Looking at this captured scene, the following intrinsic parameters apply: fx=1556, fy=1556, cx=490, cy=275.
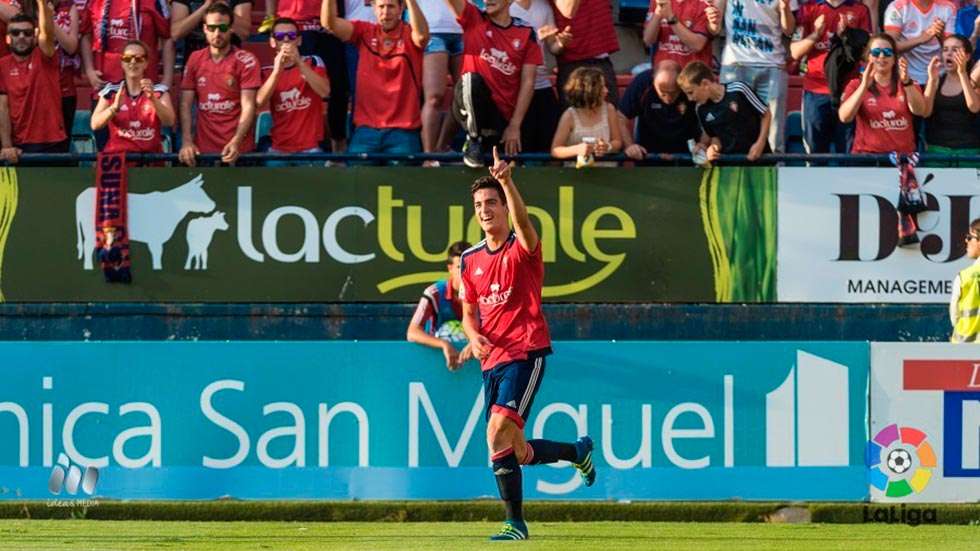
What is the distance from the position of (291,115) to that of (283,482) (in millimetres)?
2994

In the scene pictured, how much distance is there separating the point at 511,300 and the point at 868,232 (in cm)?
398

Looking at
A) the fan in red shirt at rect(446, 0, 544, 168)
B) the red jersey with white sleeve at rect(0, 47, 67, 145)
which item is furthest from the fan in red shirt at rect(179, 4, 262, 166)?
the fan in red shirt at rect(446, 0, 544, 168)

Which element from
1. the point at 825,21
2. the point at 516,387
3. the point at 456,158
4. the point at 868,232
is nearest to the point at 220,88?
the point at 456,158

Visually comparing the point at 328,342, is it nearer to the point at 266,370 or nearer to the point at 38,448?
the point at 266,370

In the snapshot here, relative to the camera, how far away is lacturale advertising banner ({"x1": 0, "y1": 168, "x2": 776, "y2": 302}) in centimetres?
1176

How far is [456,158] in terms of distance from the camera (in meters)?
11.7

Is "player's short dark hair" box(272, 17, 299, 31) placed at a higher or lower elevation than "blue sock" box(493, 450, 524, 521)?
higher

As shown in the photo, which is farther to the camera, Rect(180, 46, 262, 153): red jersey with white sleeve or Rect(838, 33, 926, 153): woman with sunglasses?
Rect(180, 46, 262, 153): red jersey with white sleeve

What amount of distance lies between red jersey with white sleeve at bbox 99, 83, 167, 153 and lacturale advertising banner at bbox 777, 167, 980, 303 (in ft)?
15.7

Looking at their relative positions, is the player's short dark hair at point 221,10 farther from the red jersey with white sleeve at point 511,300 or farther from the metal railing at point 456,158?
the red jersey with white sleeve at point 511,300

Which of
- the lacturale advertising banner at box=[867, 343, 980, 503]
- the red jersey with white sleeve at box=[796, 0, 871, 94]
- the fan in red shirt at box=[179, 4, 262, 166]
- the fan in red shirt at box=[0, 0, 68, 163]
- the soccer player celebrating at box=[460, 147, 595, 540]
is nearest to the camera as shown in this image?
the soccer player celebrating at box=[460, 147, 595, 540]

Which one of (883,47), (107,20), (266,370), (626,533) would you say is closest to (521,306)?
(626,533)

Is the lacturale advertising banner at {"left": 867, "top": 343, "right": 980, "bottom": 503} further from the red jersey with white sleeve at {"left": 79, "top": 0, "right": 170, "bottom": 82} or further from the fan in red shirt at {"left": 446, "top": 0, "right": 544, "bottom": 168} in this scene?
the red jersey with white sleeve at {"left": 79, "top": 0, "right": 170, "bottom": 82}

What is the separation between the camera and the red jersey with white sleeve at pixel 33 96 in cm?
1212
